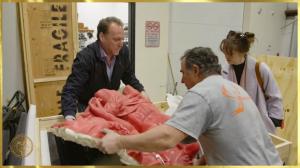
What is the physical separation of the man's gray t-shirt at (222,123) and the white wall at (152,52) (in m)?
1.11

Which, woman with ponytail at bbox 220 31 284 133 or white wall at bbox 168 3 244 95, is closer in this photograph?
woman with ponytail at bbox 220 31 284 133

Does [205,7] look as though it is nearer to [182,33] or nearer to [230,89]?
[182,33]

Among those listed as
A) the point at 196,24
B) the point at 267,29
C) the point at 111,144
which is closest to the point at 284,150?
the point at 111,144

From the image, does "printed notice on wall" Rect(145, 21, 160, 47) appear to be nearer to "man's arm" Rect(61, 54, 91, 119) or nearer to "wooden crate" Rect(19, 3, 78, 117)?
"wooden crate" Rect(19, 3, 78, 117)

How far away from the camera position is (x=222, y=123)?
33.0 inches

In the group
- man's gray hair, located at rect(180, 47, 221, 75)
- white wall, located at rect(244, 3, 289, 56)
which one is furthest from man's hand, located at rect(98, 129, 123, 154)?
white wall, located at rect(244, 3, 289, 56)

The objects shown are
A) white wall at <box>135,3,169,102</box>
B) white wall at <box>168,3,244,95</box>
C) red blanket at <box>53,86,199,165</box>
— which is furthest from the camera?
white wall at <box>168,3,244,95</box>

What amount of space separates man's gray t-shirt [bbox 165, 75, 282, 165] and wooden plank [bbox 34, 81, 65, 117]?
1.39 metres

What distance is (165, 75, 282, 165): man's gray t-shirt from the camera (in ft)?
2.62

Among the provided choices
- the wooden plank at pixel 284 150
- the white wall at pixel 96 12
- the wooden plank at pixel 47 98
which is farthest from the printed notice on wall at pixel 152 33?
the wooden plank at pixel 284 150

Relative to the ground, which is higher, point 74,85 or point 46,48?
point 46,48

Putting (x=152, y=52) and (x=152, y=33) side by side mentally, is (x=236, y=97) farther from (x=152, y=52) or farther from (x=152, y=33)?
(x=152, y=33)

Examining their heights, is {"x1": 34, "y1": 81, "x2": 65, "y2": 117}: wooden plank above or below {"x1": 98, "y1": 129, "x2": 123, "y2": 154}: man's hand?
below

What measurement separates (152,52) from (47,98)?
843 mm
